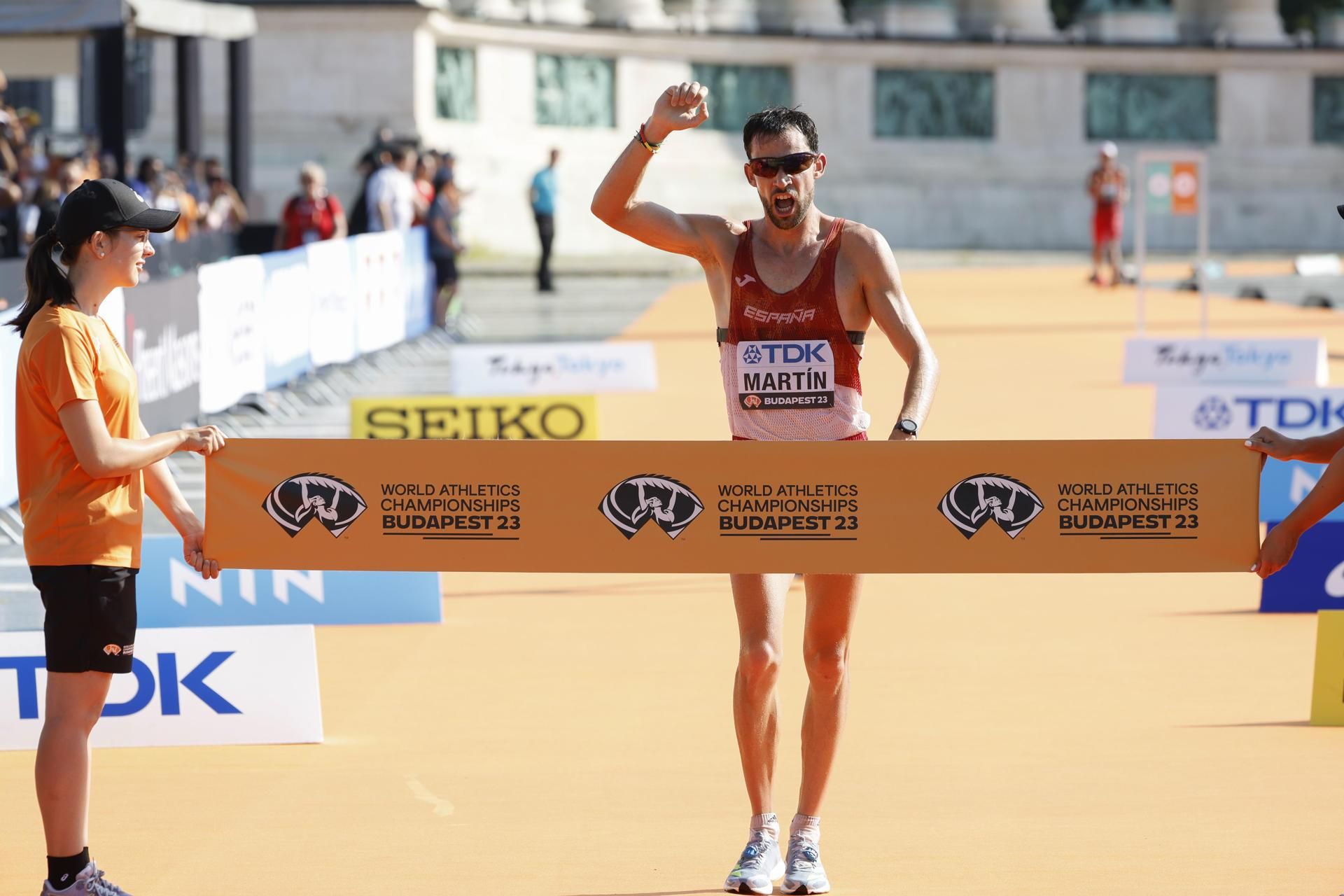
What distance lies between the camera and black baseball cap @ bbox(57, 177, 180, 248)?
504 cm

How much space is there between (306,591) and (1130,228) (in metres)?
38.5

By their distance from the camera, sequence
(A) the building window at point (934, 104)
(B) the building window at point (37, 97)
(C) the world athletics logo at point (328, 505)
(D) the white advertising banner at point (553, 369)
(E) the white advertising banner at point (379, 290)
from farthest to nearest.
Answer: (A) the building window at point (934, 104) < (B) the building window at point (37, 97) < (E) the white advertising banner at point (379, 290) < (D) the white advertising banner at point (553, 369) < (C) the world athletics logo at point (328, 505)

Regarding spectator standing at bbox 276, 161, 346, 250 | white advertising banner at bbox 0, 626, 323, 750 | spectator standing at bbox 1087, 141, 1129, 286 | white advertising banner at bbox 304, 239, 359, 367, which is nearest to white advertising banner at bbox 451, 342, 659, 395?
white advertising banner at bbox 304, 239, 359, 367

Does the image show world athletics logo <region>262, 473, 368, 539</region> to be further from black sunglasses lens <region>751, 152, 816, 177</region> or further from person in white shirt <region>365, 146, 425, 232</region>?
person in white shirt <region>365, 146, 425, 232</region>

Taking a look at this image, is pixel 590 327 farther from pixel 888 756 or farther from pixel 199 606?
pixel 888 756

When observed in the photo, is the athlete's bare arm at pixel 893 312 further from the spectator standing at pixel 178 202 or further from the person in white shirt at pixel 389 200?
the person in white shirt at pixel 389 200

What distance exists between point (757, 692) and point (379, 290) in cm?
1528

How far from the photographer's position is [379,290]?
20234 millimetres

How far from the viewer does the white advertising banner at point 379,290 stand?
63.0 ft

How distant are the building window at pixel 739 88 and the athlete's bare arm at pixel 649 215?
3911 cm

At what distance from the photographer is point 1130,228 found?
148ft

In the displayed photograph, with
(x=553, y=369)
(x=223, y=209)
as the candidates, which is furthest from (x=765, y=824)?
(x=223, y=209)

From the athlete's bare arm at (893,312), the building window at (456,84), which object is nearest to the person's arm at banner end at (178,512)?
the athlete's bare arm at (893,312)

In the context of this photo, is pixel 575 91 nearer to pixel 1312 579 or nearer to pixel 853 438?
pixel 1312 579
